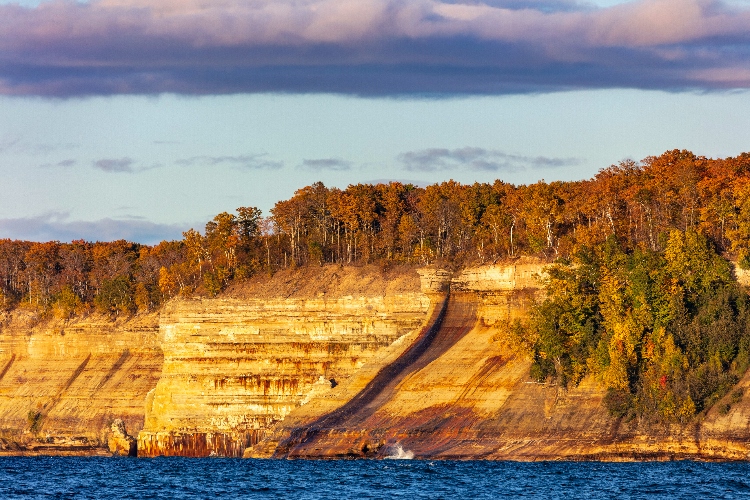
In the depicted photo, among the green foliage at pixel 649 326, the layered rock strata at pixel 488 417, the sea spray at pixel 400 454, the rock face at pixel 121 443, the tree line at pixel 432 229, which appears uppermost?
the tree line at pixel 432 229

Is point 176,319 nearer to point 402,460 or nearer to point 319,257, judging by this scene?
point 319,257

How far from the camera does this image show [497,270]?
381 ft

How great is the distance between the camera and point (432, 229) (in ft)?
450

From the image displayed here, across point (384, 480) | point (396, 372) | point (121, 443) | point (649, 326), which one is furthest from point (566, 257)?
point (121, 443)

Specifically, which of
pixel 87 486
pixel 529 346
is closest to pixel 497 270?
pixel 529 346

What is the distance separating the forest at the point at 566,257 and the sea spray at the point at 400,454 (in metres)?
12.3

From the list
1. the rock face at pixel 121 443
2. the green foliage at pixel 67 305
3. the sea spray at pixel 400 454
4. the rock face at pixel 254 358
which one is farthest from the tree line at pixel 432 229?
the sea spray at pixel 400 454

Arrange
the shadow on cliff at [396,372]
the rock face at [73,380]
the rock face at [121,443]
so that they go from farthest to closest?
1. the rock face at [73,380]
2. the rock face at [121,443]
3. the shadow on cliff at [396,372]

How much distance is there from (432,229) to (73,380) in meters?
36.1

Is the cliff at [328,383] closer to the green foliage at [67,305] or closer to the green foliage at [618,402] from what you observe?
the green foliage at [618,402]

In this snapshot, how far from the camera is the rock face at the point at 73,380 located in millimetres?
133250

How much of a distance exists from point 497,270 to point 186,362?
2615cm

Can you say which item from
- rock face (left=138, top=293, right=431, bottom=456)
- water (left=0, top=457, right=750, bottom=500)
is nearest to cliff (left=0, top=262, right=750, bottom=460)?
rock face (left=138, top=293, right=431, bottom=456)

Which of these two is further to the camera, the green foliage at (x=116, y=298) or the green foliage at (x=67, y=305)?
the green foliage at (x=67, y=305)
